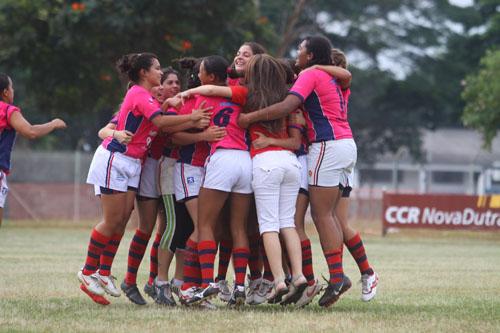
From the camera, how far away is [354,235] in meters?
9.79

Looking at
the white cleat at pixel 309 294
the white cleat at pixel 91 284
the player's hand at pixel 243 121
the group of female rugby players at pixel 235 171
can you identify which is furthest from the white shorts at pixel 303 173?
the white cleat at pixel 91 284

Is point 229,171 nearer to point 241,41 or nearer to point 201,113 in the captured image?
point 201,113

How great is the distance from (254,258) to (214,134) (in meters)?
1.29

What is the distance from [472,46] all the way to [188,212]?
143ft

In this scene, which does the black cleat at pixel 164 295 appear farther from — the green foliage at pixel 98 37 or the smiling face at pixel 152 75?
the green foliage at pixel 98 37

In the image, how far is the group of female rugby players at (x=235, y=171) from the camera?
8992 mm

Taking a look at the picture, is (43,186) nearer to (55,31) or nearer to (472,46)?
(55,31)

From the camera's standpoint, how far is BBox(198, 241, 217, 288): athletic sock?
8.95 metres

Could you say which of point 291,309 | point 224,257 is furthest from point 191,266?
point 291,309

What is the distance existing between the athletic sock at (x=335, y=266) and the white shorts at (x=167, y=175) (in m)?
1.42

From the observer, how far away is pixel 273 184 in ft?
29.5

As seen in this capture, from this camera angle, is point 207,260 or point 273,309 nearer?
point 207,260

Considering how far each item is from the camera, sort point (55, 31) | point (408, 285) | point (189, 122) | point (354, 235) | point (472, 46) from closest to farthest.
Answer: point (189, 122) → point (354, 235) → point (408, 285) → point (55, 31) → point (472, 46)

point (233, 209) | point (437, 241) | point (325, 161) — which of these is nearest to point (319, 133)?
point (325, 161)
